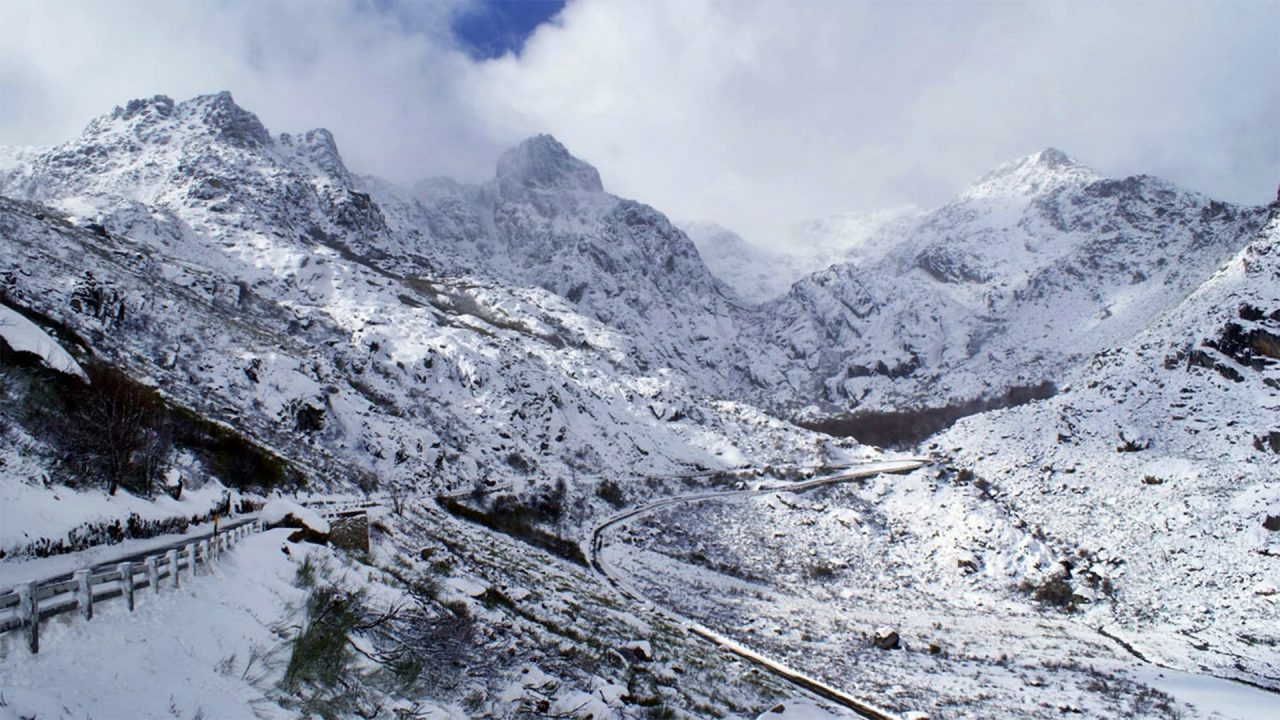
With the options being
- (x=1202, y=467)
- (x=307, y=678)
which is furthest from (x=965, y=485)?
(x=307, y=678)

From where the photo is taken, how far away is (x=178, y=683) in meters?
6.98

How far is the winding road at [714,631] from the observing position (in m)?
19.5

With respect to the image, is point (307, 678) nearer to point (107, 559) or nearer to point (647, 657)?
point (107, 559)

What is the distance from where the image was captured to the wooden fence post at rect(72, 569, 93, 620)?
718 centimetres

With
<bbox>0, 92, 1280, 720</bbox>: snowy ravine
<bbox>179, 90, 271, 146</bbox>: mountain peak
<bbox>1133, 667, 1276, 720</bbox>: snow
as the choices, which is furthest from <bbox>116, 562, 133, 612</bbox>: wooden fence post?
<bbox>179, 90, 271, 146</bbox>: mountain peak

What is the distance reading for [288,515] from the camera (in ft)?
60.2

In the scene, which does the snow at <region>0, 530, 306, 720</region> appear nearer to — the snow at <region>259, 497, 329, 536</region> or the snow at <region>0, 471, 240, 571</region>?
the snow at <region>0, 471, 240, 571</region>

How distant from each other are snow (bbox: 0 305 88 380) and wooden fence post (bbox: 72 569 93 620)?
21.7m

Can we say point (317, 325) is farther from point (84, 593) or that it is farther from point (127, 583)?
point (84, 593)

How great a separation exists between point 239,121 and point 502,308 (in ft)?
395

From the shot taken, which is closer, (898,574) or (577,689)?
(577,689)

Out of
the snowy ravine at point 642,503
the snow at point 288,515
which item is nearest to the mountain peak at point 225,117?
the snowy ravine at point 642,503

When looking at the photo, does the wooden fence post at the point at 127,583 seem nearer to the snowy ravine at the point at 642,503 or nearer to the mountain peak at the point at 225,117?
the snowy ravine at the point at 642,503

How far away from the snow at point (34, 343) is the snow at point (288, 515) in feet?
38.1
